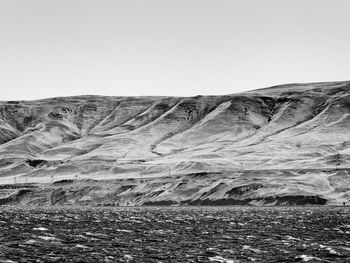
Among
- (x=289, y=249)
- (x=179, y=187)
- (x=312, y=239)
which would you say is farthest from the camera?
(x=179, y=187)

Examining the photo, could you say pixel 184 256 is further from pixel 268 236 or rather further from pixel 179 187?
pixel 179 187

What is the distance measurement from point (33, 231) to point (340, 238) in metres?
33.8

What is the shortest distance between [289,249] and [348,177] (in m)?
142

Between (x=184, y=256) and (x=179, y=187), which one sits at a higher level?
(x=184, y=256)

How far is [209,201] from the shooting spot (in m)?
180

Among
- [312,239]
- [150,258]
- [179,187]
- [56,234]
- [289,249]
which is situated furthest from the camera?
[179,187]

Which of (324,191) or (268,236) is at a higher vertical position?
(268,236)

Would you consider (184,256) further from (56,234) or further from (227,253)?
(56,234)

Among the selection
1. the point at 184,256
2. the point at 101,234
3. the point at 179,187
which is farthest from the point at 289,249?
the point at 179,187

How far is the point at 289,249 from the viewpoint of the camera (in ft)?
191

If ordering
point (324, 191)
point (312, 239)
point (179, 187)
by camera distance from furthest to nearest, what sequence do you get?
point (179, 187)
point (324, 191)
point (312, 239)

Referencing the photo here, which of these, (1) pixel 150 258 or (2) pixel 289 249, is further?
(2) pixel 289 249

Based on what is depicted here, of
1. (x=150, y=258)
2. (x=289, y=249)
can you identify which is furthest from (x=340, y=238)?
(x=150, y=258)

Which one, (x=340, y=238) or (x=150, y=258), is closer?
(x=150, y=258)
